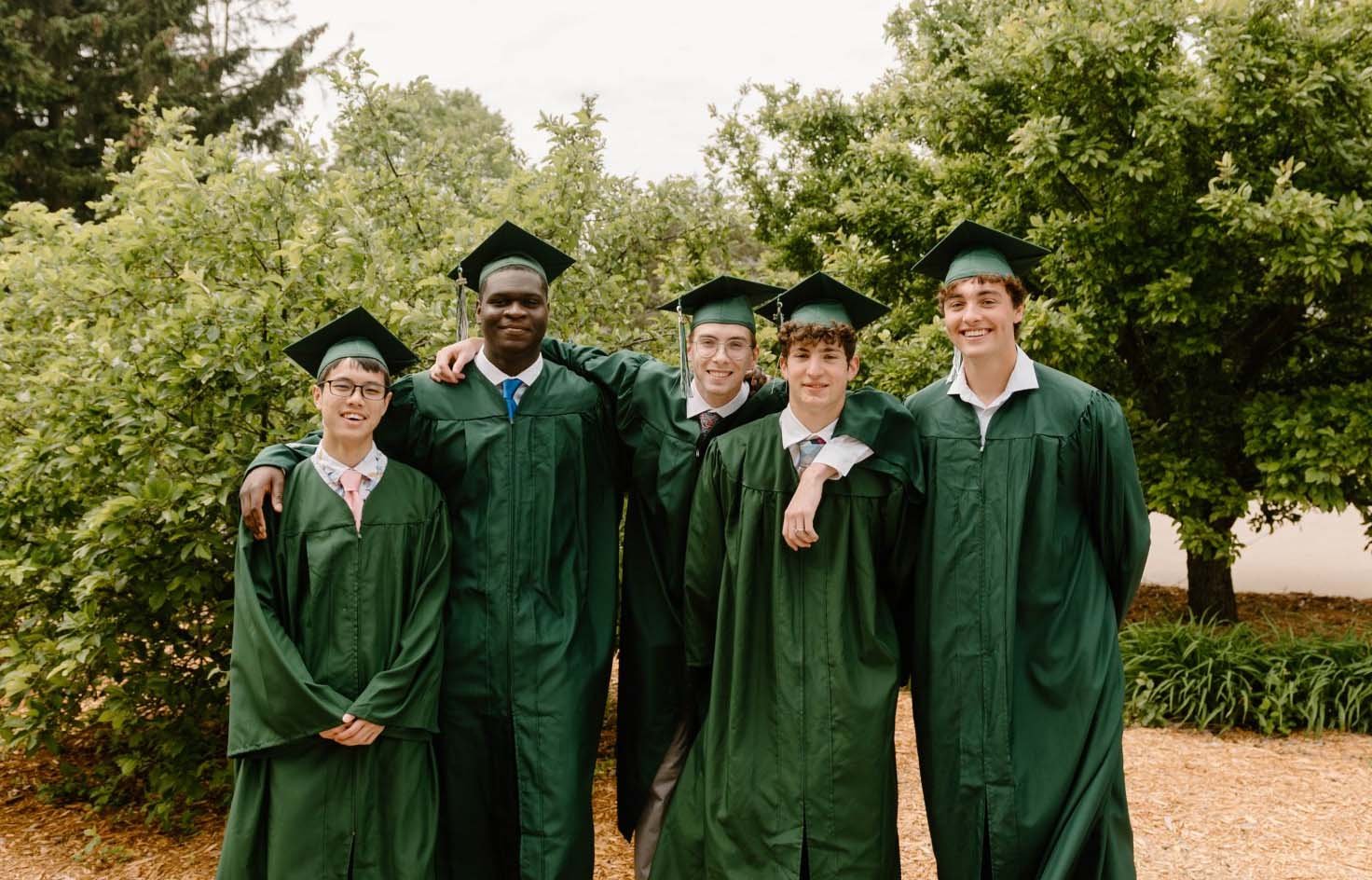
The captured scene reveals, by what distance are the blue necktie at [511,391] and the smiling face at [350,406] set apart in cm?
42

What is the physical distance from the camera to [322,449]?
3051 mm

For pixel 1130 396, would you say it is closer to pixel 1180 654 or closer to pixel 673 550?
pixel 1180 654

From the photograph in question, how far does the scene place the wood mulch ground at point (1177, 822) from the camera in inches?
168

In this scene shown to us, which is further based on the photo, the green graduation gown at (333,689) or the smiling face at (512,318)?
the smiling face at (512,318)

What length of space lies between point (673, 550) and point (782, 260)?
Result: 504 centimetres

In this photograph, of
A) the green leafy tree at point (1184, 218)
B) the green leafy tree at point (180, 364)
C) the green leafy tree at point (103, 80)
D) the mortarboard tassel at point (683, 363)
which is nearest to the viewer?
the mortarboard tassel at point (683, 363)

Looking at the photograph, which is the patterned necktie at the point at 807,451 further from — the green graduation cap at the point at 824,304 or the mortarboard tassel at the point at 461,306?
the mortarboard tassel at the point at 461,306

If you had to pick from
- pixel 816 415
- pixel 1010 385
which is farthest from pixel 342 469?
pixel 1010 385

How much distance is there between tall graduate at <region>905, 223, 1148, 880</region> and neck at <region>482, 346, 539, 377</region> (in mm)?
1333

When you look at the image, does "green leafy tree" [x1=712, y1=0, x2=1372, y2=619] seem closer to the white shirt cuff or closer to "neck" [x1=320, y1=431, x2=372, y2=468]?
the white shirt cuff

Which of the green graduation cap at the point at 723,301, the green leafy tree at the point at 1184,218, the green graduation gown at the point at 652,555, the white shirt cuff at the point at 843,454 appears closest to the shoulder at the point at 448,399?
the green graduation gown at the point at 652,555

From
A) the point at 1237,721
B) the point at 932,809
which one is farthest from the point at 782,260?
the point at 932,809

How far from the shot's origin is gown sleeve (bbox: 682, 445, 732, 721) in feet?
9.92

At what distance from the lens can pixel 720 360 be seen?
327cm
